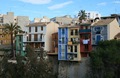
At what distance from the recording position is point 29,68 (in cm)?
4822

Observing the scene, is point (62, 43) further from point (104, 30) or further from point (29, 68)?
point (29, 68)

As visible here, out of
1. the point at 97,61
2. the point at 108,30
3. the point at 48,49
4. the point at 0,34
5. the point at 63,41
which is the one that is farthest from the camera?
the point at 0,34

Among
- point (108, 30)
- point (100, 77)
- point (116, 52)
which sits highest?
point (108, 30)

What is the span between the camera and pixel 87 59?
54.8 metres

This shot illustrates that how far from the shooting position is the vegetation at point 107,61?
161 feet

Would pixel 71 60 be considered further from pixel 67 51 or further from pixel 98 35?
pixel 98 35

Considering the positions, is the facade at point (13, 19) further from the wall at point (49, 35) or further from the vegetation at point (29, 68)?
the vegetation at point (29, 68)

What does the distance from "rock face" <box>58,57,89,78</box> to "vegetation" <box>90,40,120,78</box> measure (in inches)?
116

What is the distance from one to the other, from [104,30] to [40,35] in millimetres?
15334

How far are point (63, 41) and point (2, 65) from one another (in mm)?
14002

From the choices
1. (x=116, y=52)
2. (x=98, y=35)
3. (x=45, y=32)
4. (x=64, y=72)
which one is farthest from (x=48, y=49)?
(x=116, y=52)

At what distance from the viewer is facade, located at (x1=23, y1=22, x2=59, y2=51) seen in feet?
206

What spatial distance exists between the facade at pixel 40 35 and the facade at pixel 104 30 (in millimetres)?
11479

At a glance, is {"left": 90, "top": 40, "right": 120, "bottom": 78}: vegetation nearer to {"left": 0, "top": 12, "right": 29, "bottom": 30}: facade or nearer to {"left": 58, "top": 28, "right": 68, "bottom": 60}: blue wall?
{"left": 58, "top": 28, "right": 68, "bottom": 60}: blue wall
